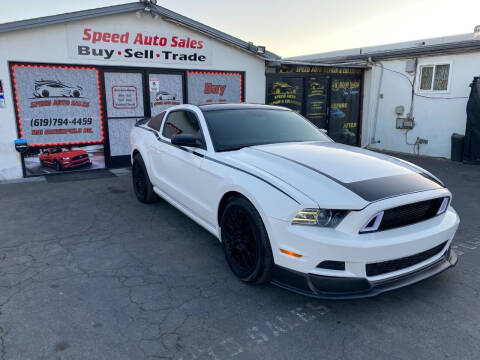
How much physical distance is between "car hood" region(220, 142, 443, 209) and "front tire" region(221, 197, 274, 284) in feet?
1.30

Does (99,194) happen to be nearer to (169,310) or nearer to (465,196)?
(169,310)

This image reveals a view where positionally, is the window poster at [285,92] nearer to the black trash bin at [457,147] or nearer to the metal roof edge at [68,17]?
the metal roof edge at [68,17]

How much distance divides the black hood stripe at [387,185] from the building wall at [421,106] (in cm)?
827

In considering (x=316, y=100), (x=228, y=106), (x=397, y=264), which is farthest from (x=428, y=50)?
(x=397, y=264)

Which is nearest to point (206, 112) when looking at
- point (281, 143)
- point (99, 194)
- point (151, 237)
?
point (281, 143)

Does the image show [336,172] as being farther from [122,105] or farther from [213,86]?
[213,86]

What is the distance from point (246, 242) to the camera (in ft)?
10.6

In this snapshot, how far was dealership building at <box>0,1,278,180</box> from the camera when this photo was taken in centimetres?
751

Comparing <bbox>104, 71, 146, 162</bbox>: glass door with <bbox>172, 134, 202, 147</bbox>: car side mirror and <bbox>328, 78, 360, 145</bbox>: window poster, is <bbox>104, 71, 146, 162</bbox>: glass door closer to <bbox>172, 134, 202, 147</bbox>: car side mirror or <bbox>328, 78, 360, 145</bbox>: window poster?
<bbox>172, 134, 202, 147</bbox>: car side mirror

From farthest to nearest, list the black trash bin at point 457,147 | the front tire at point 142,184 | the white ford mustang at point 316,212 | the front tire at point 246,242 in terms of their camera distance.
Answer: the black trash bin at point 457,147 → the front tire at point 142,184 → the front tire at point 246,242 → the white ford mustang at point 316,212

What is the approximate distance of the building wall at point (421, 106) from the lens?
32.2ft

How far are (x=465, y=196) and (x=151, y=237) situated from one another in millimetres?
5451

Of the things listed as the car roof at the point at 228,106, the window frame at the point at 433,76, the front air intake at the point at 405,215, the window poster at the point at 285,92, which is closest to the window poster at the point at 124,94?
the window poster at the point at 285,92

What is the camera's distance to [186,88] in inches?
368
